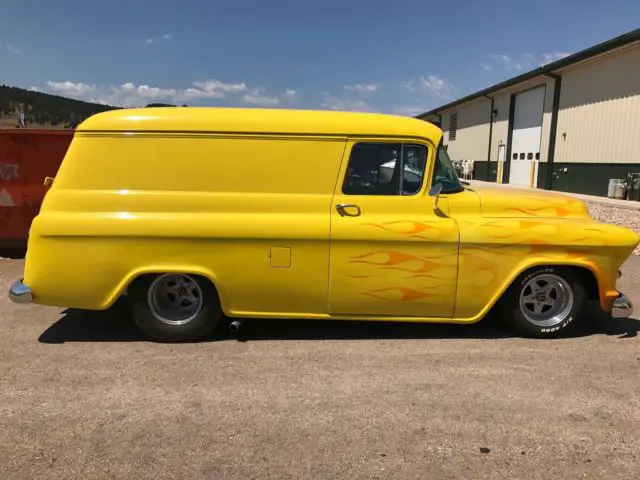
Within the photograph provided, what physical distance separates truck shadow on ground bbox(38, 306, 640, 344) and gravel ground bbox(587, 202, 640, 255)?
25.5 ft

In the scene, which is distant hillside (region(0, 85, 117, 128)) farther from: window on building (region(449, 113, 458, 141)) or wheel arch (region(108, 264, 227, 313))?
window on building (region(449, 113, 458, 141))

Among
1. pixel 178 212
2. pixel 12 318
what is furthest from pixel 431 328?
pixel 12 318

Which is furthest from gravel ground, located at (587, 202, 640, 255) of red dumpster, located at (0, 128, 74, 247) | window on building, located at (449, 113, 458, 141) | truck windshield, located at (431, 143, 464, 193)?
window on building, located at (449, 113, 458, 141)

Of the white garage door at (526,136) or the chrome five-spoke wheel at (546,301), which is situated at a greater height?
the white garage door at (526,136)

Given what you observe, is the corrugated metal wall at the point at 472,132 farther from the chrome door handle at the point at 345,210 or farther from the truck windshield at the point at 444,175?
the chrome door handle at the point at 345,210

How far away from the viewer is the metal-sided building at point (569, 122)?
49.5 ft

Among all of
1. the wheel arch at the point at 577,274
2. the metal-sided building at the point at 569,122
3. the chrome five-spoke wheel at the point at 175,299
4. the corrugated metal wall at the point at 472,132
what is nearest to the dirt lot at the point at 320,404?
the chrome five-spoke wheel at the point at 175,299

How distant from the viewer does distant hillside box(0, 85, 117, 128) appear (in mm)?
14289

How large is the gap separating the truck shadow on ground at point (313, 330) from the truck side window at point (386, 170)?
52.3 inches

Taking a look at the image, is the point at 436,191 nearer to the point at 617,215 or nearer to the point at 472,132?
the point at 617,215

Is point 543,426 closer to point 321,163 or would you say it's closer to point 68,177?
point 321,163

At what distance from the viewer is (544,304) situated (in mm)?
4449

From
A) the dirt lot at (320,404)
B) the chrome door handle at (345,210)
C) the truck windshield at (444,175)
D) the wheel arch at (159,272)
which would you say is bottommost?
the dirt lot at (320,404)

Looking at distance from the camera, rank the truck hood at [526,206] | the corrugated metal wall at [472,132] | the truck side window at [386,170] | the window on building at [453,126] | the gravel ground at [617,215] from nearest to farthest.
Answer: the truck side window at [386,170] → the truck hood at [526,206] → the gravel ground at [617,215] → the corrugated metal wall at [472,132] → the window on building at [453,126]
